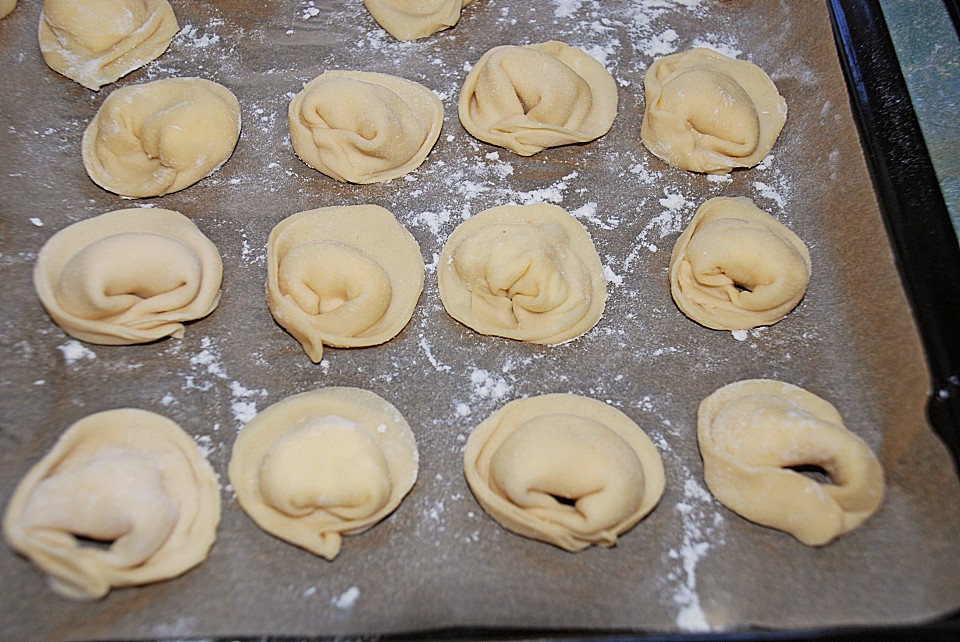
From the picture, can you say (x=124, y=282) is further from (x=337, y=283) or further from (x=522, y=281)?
(x=522, y=281)

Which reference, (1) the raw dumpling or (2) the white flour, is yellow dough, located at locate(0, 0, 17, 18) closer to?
(2) the white flour

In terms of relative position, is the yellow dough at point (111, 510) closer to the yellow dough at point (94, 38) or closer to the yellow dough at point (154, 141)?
the yellow dough at point (154, 141)

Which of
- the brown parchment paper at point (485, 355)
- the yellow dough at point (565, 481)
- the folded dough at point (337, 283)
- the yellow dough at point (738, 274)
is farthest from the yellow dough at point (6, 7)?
the yellow dough at point (738, 274)

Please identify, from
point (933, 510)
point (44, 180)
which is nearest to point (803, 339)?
point (933, 510)

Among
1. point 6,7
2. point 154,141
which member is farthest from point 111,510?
point 6,7

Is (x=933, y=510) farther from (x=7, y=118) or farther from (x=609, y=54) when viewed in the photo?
(x=7, y=118)

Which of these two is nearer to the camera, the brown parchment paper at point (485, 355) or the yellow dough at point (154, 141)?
the brown parchment paper at point (485, 355)

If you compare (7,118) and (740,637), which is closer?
(740,637)
